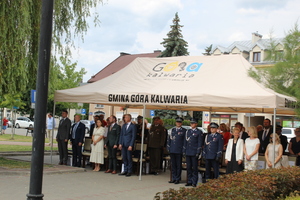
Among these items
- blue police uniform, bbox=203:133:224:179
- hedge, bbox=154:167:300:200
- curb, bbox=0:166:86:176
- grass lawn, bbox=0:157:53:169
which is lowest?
curb, bbox=0:166:86:176

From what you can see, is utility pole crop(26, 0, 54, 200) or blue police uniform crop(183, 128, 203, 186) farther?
blue police uniform crop(183, 128, 203, 186)

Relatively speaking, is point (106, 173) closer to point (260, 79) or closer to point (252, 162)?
point (252, 162)

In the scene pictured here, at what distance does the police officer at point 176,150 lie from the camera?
1212 cm

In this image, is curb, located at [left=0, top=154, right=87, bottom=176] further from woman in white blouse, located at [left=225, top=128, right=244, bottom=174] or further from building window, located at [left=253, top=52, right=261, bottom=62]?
building window, located at [left=253, top=52, right=261, bottom=62]

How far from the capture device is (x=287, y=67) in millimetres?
9070

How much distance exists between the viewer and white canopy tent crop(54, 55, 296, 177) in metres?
10.9

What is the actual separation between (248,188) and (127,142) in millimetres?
7110

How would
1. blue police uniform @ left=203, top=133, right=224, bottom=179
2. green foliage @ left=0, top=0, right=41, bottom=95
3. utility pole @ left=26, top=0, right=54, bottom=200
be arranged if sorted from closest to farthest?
utility pole @ left=26, top=0, right=54, bottom=200
blue police uniform @ left=203, top=133, right=224, bottom=179
green foliage @ left=0, top=0, right=41, bottom=95

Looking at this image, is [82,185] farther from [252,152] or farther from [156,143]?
[252,152]

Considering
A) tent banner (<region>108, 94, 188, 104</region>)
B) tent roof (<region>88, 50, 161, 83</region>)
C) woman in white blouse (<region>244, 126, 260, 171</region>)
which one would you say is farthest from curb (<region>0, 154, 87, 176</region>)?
tent roof (<region>88, 50, 161, 83</region>)

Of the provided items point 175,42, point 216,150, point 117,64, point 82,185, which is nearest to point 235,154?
point 216,150

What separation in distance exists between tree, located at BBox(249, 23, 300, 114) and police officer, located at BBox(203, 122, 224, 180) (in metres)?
2.18

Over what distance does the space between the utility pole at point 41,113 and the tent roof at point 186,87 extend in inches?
253

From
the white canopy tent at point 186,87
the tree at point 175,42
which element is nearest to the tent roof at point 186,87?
the white canopy tent at point 186,87
